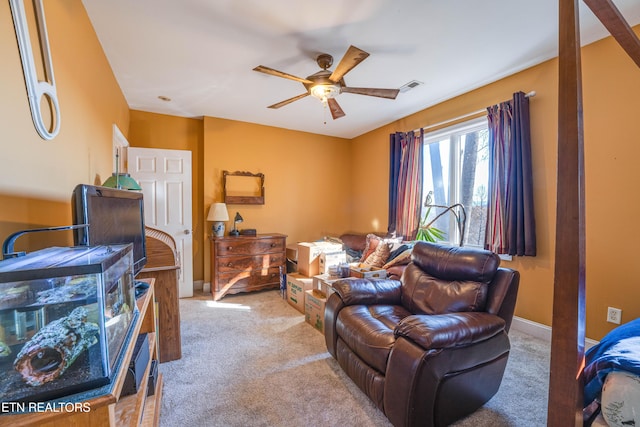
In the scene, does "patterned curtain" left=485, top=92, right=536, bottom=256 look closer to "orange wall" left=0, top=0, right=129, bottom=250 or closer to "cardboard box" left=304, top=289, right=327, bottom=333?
"cardboard box" left=304, top=289, right=327, bottom=333

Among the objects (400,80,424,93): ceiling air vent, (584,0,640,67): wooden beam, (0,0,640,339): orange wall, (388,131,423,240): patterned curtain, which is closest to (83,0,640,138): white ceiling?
(400,80,424,93): ceiling air vent

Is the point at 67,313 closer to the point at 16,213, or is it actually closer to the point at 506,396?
the point at 16,213

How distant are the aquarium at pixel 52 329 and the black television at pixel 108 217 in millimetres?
396

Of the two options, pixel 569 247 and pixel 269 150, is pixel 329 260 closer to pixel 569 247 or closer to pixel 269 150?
pixel 269 150

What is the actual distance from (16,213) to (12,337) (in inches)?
30.8

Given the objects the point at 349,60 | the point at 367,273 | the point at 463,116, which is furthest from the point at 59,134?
the point at 463,116

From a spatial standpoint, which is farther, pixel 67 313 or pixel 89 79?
pixel 89 79

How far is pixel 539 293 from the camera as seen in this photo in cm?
252

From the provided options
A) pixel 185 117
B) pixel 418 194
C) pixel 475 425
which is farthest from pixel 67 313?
pixel 185 117

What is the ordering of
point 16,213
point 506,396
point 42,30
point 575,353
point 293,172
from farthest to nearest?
1. point 293,172
2. point 506,396
3. point 42,30
4. point 16,213
5. point 575,353

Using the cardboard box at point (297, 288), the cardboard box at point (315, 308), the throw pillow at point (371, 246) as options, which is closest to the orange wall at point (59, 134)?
the cardboard box at point (315, 308)

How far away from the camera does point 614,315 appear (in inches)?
81.8

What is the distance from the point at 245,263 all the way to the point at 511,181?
3.39 m

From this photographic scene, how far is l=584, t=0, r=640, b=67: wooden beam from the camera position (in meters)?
1.05
